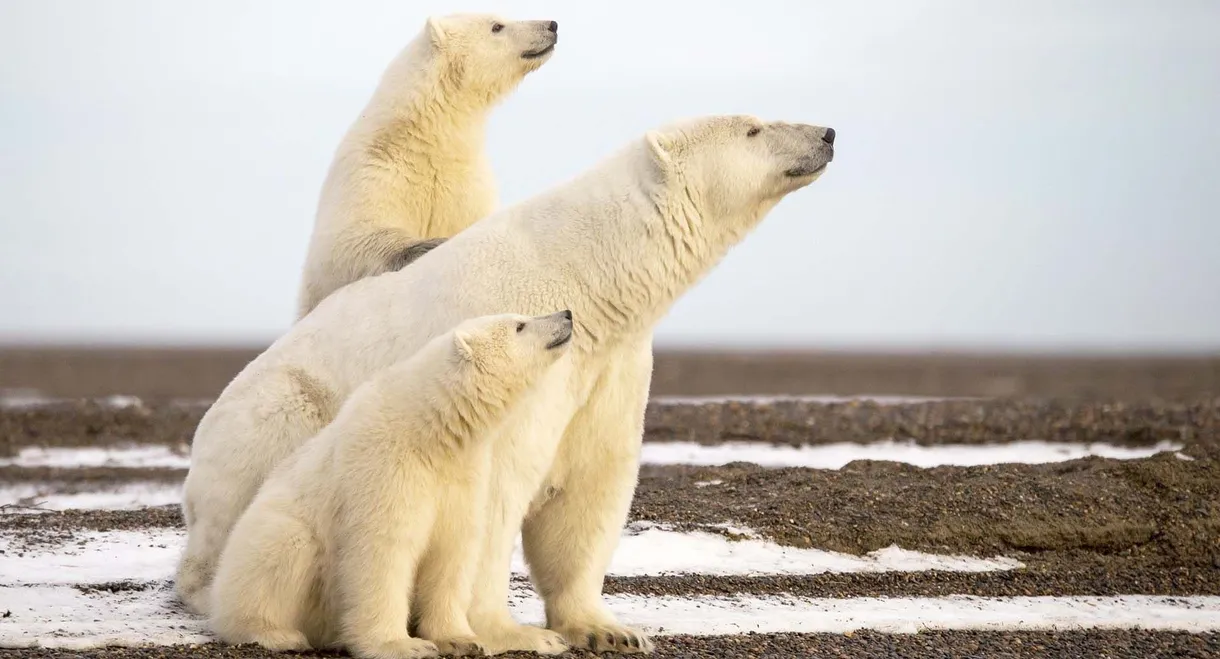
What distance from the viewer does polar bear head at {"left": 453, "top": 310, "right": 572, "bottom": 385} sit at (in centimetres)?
483

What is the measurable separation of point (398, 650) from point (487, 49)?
3187 millimetres

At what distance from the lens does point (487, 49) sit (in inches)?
262

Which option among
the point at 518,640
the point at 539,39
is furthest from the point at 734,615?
the point at 539,39

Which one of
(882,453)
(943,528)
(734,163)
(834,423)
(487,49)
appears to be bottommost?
(943,528)

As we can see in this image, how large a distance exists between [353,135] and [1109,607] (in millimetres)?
4397

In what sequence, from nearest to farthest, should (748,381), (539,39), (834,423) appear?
(539,39), (834,423), (748,381)

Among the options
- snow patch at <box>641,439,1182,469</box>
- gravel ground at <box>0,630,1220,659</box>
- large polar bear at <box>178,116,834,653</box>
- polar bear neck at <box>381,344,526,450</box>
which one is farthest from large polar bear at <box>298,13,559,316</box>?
snow patch at <box>641,439,1182,469</box>

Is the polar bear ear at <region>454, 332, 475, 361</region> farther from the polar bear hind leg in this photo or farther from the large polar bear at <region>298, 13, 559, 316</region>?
the large polar bear at <region>298, 13, 559, 316</region>

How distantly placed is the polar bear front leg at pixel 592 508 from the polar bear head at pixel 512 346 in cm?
52

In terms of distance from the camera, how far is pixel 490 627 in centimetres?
512

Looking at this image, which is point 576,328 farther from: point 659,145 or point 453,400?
point 659,145

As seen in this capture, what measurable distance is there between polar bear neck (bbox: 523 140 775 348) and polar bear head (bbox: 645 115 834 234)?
0.05 ft

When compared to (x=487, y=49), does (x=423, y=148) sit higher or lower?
lower

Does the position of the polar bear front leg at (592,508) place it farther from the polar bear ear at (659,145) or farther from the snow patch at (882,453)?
the snow patch at (882,453)
